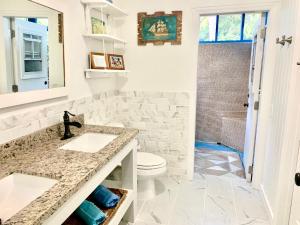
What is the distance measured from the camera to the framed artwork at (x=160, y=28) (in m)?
2.73

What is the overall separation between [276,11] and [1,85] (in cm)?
255

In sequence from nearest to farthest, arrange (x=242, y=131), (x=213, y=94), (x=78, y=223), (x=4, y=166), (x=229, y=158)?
(x=4, y=166) < (x=78, y=223) < (x=229, y=158) < (x=242, y=131) < (x=213, y=94)

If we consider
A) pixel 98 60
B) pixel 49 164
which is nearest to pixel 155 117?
pixel 98 60

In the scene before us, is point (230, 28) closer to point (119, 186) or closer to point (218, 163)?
point (218, 163)

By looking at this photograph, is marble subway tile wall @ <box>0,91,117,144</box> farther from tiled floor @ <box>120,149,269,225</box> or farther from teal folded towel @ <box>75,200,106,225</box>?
tiled floor @ <box>120,149,269,225</box>

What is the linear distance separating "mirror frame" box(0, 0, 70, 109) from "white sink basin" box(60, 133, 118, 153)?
0.39 meters

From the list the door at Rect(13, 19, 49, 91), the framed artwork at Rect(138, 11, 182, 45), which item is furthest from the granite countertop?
the framed artwork at Rect(138, 11, 182, 45)

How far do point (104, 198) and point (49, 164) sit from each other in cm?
59

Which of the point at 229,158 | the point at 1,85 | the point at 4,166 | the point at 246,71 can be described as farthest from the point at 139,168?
the point at 246,71

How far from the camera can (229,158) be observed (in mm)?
3762

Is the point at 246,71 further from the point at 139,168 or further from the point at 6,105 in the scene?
the point at 6,105

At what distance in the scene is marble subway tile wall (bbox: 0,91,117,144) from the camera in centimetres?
148

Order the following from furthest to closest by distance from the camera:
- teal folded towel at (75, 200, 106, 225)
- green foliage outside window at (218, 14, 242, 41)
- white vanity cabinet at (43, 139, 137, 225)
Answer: green foliage outside window at (218, 14, 242, 41) < teal folded towel at (75, 200, 106, 225) < white vanity cabinet at (43, 139, 137, 225)

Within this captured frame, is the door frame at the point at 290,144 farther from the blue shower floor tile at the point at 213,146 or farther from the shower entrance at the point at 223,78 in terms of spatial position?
the shower entrance at the point at 223,78
